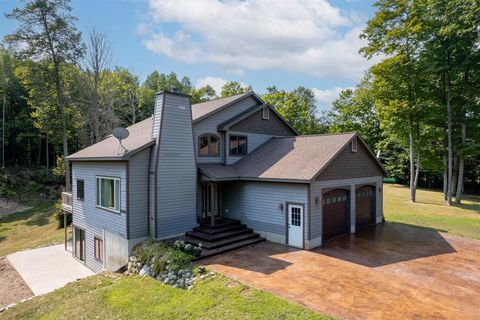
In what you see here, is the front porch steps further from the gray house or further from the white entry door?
the white entry door

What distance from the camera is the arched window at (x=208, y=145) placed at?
14250 millimetres

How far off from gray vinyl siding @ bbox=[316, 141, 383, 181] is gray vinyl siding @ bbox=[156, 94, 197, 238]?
17.8ft

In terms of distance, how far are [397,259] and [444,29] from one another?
693 inches

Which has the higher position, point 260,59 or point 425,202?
point 260,59

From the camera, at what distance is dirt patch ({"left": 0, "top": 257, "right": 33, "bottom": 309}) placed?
11.1 metres

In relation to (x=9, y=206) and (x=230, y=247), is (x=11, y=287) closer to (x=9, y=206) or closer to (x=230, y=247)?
(x=230, y=247)

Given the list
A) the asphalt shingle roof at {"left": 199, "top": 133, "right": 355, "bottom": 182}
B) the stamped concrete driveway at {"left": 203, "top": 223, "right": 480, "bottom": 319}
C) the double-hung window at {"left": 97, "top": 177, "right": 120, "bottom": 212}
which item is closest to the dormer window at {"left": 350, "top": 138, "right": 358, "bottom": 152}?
the asphalt shingle roof at {"left": 199, "top": 133, "right": 355, "bottom": 182}

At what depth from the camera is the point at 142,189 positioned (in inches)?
456

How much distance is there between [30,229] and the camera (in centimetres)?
2200

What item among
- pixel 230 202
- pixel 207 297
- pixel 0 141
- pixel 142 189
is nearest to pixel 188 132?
pixel 142 189

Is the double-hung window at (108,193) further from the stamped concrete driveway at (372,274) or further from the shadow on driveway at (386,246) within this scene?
the shadow on driveway at (386,246)

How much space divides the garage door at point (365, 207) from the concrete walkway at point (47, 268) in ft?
42.6

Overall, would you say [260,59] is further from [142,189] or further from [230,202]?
[142,189]

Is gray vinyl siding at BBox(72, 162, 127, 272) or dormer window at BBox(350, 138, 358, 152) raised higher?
dormer window at BBox(350, 138, 358, 152)
